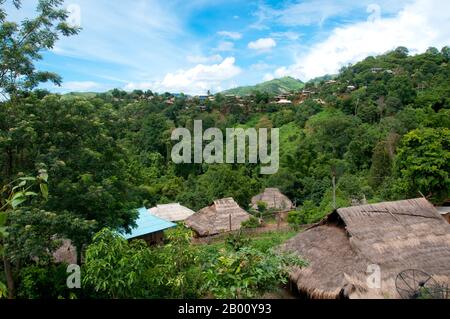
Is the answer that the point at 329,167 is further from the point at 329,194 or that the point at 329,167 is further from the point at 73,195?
the point at 73,195

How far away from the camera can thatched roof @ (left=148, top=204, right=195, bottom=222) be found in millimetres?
19931

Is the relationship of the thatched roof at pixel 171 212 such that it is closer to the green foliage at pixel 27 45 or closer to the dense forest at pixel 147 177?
the dense forest at pixel 147 177

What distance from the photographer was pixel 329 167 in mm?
25672

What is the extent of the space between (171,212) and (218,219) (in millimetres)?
3769

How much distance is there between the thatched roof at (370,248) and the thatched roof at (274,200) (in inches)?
534

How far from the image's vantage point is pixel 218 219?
17.9m

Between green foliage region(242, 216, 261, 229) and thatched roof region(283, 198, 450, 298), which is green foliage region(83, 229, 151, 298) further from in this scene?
green foliage region(242, 216, 261, 229)

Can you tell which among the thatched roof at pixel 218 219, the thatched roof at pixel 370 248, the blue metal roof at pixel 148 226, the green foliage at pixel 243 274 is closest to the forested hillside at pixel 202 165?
the blue metal roof at pixel 148 226

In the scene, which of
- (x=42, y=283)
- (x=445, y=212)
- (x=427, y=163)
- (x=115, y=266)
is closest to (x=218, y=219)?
(x=427, y=163)

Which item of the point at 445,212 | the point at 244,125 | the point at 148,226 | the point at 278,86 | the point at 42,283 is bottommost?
the point at 42,283

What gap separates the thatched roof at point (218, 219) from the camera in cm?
1735

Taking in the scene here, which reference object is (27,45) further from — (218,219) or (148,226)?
(218,219)

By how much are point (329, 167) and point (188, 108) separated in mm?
22393
